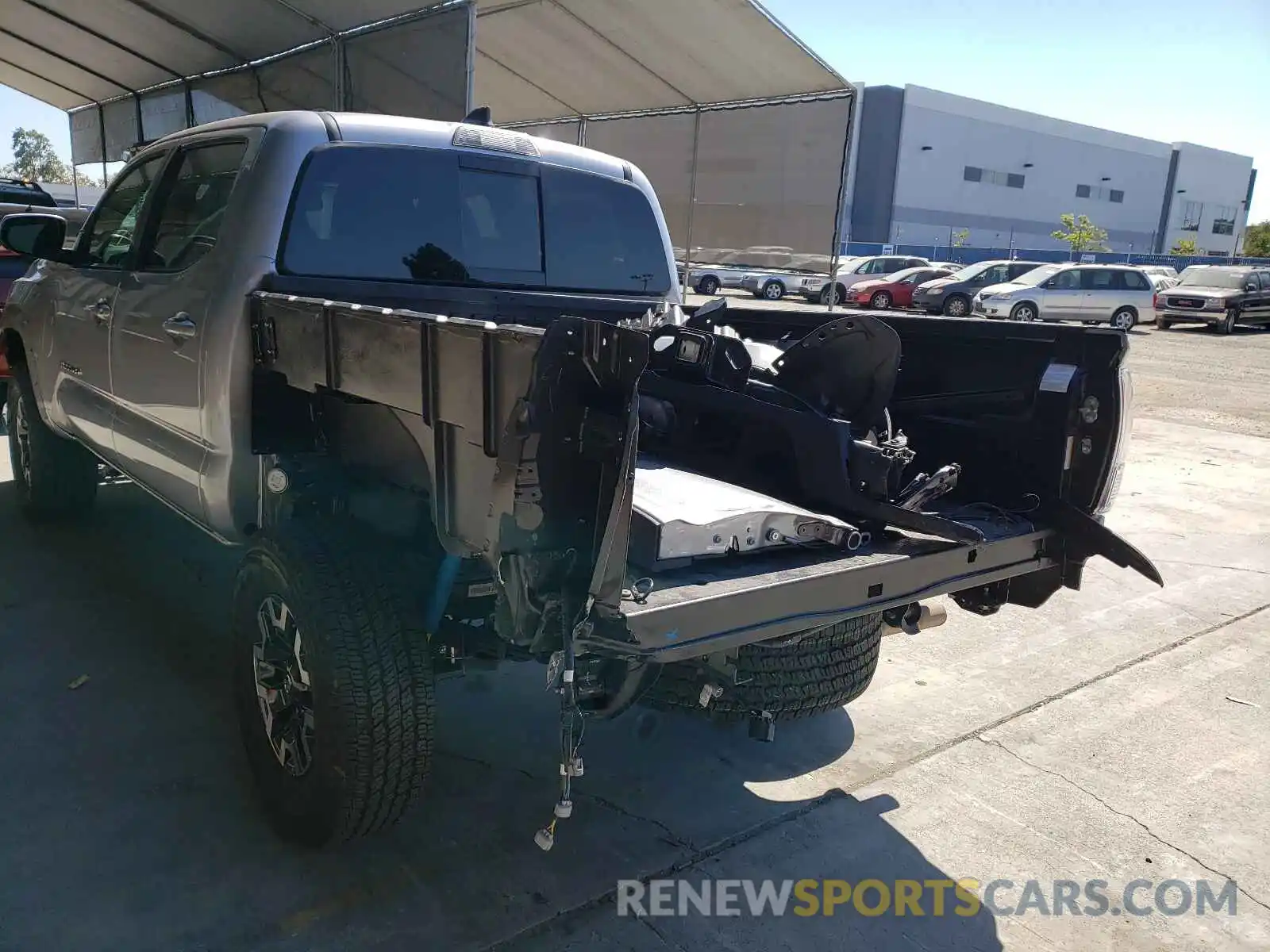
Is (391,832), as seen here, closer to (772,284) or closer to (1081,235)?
(772,284)

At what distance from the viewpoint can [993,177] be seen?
60.7m

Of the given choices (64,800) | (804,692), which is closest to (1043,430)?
(804,692)

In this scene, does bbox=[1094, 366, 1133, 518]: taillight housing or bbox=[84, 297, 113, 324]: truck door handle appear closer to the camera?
bbox=[1094, 366, 1133, 518]: taillight housing

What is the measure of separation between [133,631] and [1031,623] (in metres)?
4.44

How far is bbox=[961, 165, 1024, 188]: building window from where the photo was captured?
59.3 m

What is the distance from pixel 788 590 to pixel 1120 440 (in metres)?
1.47

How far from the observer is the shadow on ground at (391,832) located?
2627 mm

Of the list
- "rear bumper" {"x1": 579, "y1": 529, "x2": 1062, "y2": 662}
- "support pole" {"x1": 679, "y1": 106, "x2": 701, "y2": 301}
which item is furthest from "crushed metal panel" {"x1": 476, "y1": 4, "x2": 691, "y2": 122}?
"rear bumper" {"x1": 579, "y1": 529, "x2": 1062, "y2": 662}

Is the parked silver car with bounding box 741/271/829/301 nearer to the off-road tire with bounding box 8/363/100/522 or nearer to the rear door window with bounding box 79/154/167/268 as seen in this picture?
the off-road tire with bounding box 8/363/100/522

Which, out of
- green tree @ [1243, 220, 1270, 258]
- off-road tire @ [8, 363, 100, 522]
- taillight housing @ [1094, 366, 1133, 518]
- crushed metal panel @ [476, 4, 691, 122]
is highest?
green tree @ [1243, 220, 1270, 258]

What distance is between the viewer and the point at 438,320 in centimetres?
227

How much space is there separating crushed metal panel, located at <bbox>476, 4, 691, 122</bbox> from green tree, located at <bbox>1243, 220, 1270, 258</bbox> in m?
69.4

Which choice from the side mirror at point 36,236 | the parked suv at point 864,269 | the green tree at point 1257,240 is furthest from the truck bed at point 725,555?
the green tree at point 1257,240

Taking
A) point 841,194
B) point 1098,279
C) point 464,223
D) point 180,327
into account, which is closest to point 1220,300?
point 1098,279
